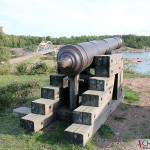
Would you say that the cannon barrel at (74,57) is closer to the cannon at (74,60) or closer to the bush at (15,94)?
the cannon at (74,60)

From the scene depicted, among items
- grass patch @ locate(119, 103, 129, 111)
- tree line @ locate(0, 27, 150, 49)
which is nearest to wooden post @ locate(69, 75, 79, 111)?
grass patch @ locate(119, 103, 129, 111)

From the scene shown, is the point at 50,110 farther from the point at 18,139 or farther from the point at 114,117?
the point at 114,117

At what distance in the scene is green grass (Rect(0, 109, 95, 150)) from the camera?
13.0ft

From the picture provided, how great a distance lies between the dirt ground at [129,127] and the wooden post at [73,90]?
2.68 feet

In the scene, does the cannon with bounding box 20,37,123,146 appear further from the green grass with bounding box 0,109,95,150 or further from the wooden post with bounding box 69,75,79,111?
the green grass with bounding box 0,109,95,150

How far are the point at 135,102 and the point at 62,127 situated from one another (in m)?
2.54

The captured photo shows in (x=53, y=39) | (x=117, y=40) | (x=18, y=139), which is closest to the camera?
(x=18, y=139)

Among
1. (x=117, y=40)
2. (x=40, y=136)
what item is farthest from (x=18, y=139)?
(x=117, y=40)

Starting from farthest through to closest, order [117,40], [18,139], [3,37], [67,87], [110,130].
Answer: [3,37], [117,40], [67,87], [110,130], [18,139]

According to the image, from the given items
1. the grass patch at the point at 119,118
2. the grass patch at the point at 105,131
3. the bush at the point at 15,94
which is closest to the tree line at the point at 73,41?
the bush at the point at 15,94

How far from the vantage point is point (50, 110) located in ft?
15.5

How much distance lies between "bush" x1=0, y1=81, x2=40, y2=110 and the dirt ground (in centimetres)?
265

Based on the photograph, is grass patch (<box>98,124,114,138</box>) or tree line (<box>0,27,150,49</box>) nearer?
grass patch (<box>98,124,114,138</box>)

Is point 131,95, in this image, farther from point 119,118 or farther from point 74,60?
point 74,60
